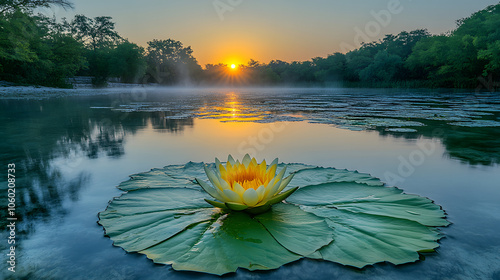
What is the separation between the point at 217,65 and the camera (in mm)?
76812

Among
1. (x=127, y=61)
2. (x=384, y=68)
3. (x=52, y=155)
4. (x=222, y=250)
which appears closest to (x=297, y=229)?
(x=222, y=250)

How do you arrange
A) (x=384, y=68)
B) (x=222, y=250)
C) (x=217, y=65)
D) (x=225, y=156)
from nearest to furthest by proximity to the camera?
1. (x=222, y=250)
2. (x=225, y=156)
3. (x=384, y=68)
4. (x=217, y=65)

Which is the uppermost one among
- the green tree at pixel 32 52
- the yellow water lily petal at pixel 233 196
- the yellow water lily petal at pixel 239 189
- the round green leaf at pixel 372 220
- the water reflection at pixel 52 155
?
the green tree at pixel 32 52

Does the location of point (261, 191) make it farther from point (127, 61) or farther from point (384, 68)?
point (384, 68)

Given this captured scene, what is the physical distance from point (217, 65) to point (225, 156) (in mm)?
77259

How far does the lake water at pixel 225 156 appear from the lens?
0.99 m

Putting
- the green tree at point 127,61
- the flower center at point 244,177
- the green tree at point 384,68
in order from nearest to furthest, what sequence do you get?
1. the flower center at point 244,177
2. the green tree at point 127,61
3. the green tree at point 384,68

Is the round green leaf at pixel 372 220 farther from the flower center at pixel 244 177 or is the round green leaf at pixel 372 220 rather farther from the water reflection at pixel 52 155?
the water reflection at pixel 52 155

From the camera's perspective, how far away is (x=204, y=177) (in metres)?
1.85

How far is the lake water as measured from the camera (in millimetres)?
992

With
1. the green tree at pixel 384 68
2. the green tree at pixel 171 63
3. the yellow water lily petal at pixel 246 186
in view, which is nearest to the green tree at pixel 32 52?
the yellow water lily petal at pixel 246 186

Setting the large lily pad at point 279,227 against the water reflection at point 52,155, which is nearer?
the large lily pad at point 279,227

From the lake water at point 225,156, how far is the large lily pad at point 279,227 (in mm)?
42

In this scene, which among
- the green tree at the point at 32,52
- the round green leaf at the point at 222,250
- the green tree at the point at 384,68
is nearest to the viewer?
the round green leaf at the point at 222,250
